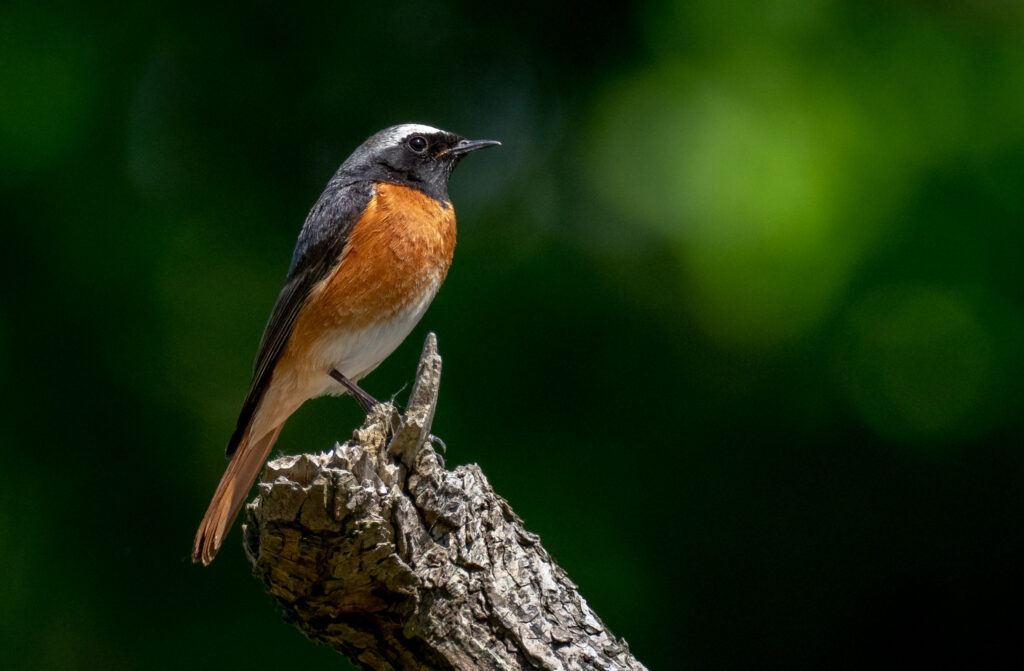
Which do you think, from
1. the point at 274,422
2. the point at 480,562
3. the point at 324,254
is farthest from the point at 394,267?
the point at 480,562

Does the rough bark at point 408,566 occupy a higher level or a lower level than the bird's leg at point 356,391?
higher

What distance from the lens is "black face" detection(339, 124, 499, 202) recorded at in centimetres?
484

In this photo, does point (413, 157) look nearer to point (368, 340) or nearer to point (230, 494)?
point (368, 340)

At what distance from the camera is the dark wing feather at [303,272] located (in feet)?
14.8

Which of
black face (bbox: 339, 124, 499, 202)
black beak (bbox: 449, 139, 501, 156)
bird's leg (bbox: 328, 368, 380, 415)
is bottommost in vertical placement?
bird's leg (bbox: 328, 368, 380, 415)

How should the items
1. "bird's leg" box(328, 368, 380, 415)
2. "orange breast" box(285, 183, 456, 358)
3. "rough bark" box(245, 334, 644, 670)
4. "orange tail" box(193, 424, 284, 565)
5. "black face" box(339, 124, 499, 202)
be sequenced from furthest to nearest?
1. "black face" box(339, 124, 499, 202)
2. "bird's leg" box(328, 368, 380, 415)
3. "orange breast" box(285, 183, 456, 358)
4. "orange tail" box(193, 424, 284, 565)
5. "rough bark" box(245, 334, 644, 670)

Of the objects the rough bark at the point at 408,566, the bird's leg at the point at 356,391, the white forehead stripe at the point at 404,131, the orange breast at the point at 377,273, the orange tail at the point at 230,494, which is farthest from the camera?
the white forehead stripe at the point at 404,131

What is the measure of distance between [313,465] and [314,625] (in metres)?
0.51

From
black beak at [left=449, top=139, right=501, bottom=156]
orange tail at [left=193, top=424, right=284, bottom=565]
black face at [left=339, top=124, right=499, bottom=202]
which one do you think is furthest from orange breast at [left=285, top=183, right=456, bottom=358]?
black beak at [left=449, top=139, right=501, bottom=156]

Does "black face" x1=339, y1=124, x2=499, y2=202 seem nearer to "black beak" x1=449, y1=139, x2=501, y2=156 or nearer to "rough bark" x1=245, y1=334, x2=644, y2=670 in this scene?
"black beak" x1=449, y1=139, x2=501, y2=156

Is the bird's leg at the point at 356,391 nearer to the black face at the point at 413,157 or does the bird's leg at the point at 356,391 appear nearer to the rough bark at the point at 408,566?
the black face at the point at 413,157

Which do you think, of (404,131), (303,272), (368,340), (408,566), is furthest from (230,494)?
(404,131)

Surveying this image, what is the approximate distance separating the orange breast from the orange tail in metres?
0.44

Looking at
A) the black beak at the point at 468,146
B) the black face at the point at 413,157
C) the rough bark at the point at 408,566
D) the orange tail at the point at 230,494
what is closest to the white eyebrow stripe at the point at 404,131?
the black face at the point at 413,157
